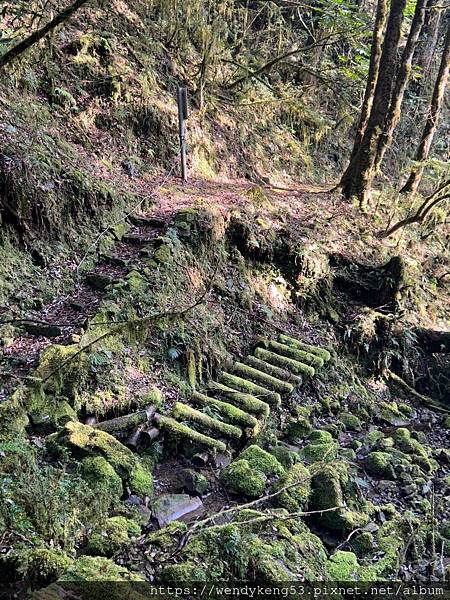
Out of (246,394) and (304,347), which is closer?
(246,394)

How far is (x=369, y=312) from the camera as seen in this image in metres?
9.95

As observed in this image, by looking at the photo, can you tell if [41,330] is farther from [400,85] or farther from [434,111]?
[434,111]

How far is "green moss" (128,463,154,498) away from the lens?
15.3 ft

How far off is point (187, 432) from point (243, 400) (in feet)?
4.30

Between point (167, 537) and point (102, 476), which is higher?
point (102, 476)

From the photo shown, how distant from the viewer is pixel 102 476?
440cm

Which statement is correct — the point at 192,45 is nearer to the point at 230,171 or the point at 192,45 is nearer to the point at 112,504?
the point at 230,171

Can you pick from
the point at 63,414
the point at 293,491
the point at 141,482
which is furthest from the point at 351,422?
the point at 63,414

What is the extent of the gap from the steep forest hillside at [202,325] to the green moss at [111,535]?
2 centimetres

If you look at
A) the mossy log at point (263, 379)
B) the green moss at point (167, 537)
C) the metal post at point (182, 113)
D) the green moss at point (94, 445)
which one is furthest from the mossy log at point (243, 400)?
the metal post at point (182, 113)

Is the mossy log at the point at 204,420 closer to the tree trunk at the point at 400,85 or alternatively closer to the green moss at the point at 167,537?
the green moss at the point at 167,537

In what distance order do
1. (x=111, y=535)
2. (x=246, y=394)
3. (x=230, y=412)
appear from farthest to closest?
(x=246, y=394) → (x=230, y=412) → (x=111, y=535)

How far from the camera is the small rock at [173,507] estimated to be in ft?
14.8

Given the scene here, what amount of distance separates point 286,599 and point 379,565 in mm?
1550
